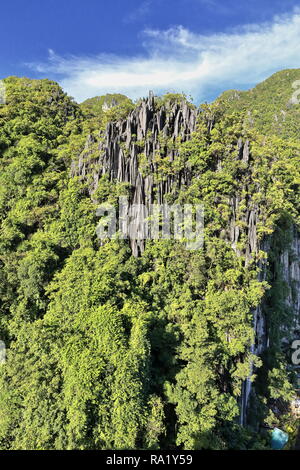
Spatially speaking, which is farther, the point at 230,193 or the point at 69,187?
the point at 69,187

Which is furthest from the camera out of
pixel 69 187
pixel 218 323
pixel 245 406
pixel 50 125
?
pixel 50 125

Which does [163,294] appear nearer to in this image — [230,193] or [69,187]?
[230,193]

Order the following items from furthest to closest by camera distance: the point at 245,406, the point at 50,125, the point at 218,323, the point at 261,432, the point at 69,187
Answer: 1. the point at 50,125
2. the point at 69,187
3. the point at 261,432
4. the point at 245,406
5. the point at 218,323

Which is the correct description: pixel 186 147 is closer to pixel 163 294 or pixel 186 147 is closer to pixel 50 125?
pixel 163 294

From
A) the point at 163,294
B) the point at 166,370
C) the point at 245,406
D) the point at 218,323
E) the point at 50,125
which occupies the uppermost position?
the point at 50,125

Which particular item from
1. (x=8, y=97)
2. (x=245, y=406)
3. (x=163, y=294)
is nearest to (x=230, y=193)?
A: (x=163, y=294)

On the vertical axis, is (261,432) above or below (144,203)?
below
